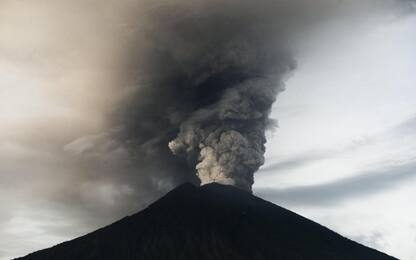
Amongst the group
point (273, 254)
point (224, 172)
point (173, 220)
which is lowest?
point (273, 254)

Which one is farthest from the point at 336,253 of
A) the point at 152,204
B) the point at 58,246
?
the point at 58,246

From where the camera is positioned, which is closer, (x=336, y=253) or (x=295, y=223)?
(x=336, y=253)

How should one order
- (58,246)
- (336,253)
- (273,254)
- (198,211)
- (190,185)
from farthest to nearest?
(190,185) < (198,211) < (58,246) < (336,253) < (273,254)

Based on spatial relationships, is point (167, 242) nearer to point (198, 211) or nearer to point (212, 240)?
point (212, 240)

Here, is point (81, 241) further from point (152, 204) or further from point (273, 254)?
point (273, 254)

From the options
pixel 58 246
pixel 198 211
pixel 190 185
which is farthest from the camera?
pixel 190 185

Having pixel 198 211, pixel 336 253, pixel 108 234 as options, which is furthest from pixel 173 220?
pixel 336 253

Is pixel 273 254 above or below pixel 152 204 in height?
below
